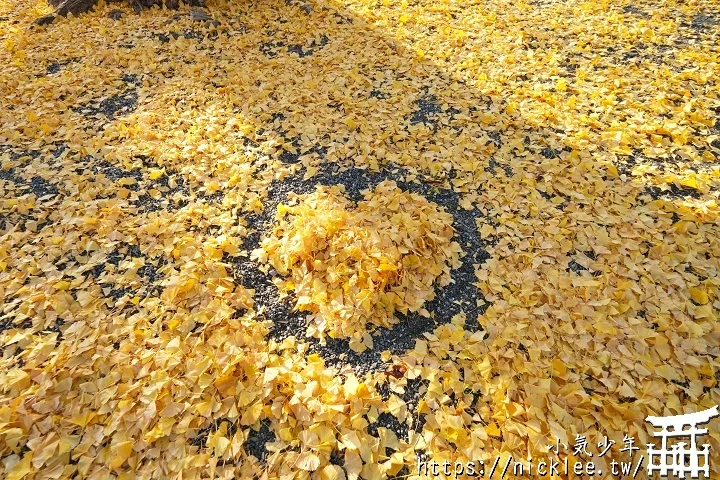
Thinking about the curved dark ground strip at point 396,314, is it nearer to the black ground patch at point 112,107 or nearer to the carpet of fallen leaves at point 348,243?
the carpet of fallen leaves at point 348,243

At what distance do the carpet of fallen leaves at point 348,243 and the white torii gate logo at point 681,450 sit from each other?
0.27ft

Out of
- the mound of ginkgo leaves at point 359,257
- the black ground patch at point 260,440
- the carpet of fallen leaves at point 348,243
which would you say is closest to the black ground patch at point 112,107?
the carpet of fallen leaves at point 348,243

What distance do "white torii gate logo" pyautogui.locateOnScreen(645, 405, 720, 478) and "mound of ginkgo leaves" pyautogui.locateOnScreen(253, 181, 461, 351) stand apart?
1662 millimetres

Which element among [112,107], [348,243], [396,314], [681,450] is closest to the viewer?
[681,450]

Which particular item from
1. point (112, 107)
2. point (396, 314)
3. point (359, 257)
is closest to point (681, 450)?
point (396, 314)

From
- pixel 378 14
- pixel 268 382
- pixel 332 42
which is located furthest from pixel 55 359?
pixel 378 14

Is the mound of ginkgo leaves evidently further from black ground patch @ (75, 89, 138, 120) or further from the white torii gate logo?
black ground patch @ (75, 89, 138, 120)

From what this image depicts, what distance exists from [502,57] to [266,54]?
12.2 feet

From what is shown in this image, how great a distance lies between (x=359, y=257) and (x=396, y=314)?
57 cm

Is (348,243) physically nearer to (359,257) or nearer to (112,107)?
(359,257)

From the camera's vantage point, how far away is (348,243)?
140 inches

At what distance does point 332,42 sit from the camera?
6777 millimetres

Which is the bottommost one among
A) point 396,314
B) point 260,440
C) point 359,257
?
point 260,440

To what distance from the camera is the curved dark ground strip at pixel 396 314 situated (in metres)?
3.08
